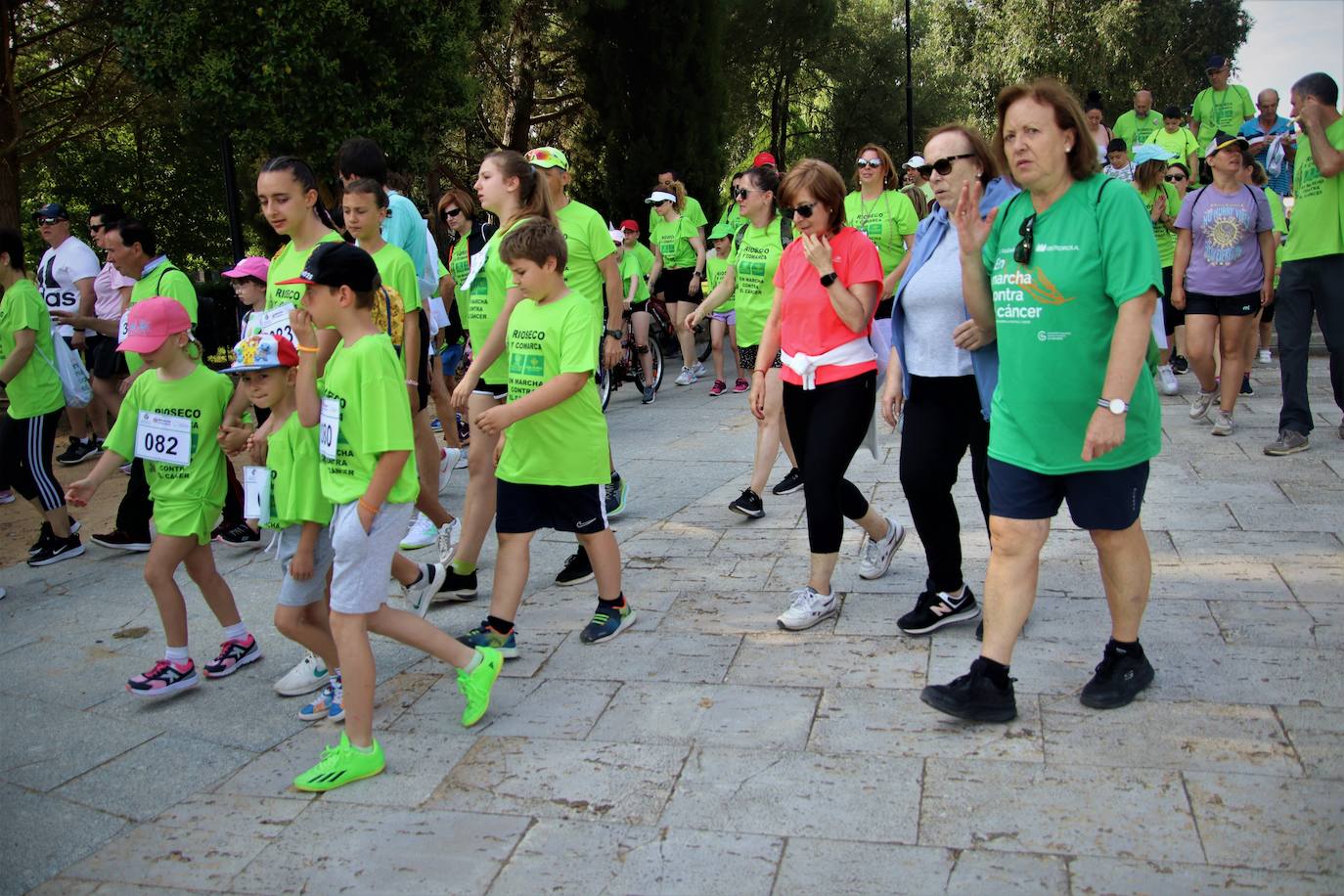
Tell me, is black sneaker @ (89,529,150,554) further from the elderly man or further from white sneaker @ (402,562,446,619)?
the elderly man

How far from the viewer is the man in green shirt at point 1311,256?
23.0ft

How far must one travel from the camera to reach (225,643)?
15.4 feet

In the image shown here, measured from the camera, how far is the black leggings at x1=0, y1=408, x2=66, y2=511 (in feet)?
22.1

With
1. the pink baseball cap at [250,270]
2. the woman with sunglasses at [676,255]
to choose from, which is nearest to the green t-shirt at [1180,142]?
the woman with sunglasses at [676,255]

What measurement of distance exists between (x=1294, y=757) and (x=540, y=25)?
1772cm

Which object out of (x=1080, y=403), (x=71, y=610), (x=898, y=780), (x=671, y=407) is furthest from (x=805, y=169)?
(x=671, y=407)

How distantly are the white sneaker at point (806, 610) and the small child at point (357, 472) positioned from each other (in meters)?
1.55

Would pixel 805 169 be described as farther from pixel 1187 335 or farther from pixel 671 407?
pixel 671 407

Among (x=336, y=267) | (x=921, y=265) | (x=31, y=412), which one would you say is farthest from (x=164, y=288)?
(x=921, y=265)

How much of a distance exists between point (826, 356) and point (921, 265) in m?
0.49

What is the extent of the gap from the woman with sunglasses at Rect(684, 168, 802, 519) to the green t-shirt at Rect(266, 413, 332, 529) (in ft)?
8.19

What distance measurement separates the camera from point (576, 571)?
5.66m

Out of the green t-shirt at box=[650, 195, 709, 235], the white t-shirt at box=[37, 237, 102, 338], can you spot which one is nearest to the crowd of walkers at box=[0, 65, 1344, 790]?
the white t-shirt at box=[37, 237, 102, 338]

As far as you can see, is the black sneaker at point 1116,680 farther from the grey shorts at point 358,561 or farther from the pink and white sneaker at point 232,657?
the pink and white sneaker at point 232,657
